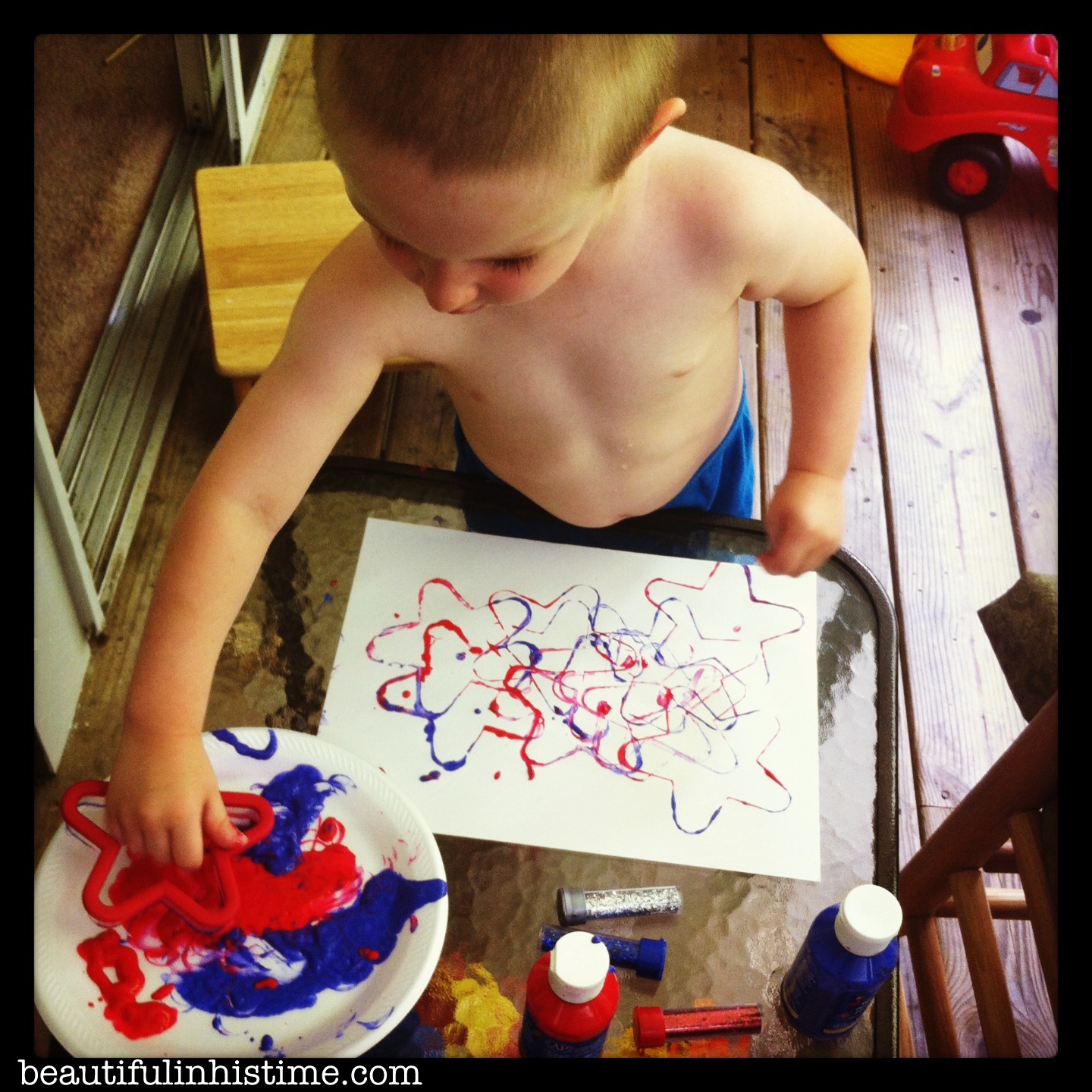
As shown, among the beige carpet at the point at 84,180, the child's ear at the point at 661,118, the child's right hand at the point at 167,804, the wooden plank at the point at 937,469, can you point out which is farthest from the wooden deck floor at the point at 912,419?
the child's ear at the point at 661,118

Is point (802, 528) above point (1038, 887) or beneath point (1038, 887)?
above

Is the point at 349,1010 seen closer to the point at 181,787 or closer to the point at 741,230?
the point at 181,787

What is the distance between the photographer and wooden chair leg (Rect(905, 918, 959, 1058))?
0.76 metres

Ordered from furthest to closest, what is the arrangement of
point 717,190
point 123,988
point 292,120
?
point 292,120 → point 717,190 → point 123,988

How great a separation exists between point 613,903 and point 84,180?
3.56 feet

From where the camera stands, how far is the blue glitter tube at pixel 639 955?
1.86 ft

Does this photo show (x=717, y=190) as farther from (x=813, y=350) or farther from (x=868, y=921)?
(x=868, y=921)

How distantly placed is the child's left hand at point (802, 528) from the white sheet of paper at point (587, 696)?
29mm

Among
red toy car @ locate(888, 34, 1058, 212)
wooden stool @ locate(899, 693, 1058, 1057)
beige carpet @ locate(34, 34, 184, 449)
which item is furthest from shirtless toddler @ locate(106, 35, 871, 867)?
red toy car @ locate(888, 34, 1058, 212)

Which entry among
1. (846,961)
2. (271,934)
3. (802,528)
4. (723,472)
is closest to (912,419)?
(723,472)

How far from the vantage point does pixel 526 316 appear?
0.65m

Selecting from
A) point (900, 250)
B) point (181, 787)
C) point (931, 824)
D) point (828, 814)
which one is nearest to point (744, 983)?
point (828, 814)

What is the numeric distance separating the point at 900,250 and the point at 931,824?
86cm

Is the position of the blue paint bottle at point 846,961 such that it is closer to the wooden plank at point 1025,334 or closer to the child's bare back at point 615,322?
the child's bare back at point 615,322
